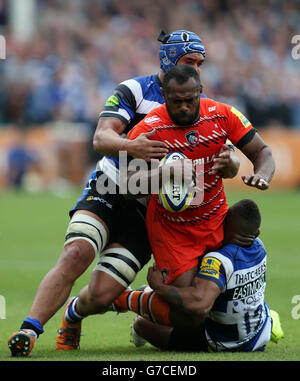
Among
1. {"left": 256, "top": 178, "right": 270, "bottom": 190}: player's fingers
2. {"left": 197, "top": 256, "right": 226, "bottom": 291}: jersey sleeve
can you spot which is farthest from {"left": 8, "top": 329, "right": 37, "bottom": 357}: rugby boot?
{"left": 256, "top": 178, "right": 270, "bottom": 190}: player's fingers

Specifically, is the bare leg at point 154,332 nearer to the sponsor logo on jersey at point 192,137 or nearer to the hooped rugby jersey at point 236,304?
the hooped rugby jersey at point 236,304

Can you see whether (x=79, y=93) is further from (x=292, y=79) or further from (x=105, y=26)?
(x=292, y=79)

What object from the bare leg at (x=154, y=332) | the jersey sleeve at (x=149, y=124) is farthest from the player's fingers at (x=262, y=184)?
the bare leg at (x=154, y=332)

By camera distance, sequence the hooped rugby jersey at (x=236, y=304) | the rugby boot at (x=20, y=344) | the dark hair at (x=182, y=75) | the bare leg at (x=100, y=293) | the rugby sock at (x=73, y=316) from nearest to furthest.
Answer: the rugby boot at (x=20, y=344) → the dark hair at (x=182, y=75) → the hooped rugby jersey at (x=236, y=304) → the bare leg at (x=100, y=293) → the rugby sock at (x=73, y=316)

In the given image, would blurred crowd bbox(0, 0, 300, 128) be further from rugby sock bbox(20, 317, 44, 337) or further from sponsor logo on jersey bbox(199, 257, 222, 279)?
rugby sock bbox(20, 317, 44, 337)

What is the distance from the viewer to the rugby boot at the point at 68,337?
5883 millimetres

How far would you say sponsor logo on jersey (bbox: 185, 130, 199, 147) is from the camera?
574 cm

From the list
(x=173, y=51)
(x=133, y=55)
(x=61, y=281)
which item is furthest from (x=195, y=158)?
(x=133, y=55)

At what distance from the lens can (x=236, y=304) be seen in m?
5.62

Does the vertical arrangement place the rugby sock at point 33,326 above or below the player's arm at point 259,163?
below

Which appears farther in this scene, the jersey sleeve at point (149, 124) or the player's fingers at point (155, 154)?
the jersey sleeve at point (149, 124)

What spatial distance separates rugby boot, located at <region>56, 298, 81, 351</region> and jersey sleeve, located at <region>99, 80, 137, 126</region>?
1608 mm

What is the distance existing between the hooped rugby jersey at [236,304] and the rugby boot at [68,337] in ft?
3.31

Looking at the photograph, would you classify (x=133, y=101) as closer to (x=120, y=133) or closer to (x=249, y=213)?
(x=120, y=133)
